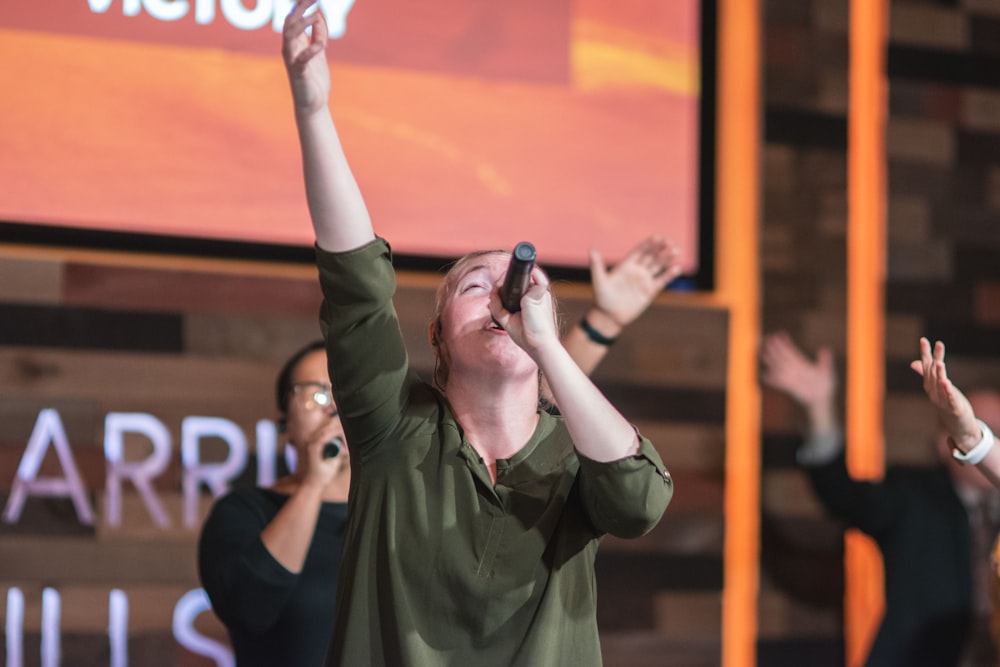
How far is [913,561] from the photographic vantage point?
3.02 metres

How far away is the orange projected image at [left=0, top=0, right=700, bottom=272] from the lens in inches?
105

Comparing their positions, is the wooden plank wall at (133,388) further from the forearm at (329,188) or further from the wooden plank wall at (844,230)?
the forearm at (329,188)

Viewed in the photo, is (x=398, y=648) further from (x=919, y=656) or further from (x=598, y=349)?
(x=919, y=656)

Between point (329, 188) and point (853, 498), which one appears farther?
point (853, 498)

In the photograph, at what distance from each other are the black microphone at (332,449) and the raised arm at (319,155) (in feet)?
2.76

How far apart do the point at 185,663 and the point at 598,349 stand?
3.92 ft

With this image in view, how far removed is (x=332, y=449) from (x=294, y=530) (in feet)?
0.50

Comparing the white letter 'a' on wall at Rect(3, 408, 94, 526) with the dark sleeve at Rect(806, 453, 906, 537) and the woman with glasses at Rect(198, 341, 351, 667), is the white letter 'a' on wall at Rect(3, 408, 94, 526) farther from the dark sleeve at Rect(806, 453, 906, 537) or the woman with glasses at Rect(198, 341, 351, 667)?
the dark sleeve at Rect(806, 453, 906, 537)

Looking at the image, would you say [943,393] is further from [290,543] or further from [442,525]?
[290,543]

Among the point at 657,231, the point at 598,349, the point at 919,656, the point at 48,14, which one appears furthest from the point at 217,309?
the point at 919,656

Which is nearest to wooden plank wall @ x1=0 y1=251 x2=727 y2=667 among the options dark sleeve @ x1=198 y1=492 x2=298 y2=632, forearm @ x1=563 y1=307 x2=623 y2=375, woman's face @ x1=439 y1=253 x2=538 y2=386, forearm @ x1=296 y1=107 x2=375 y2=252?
forearm @ x1=563 y1=307 x2=623 y2=375

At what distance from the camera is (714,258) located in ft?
10.5

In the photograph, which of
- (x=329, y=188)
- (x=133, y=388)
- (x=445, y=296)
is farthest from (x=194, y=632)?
(x=329, y=188)

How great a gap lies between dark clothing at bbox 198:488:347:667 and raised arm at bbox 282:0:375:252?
0.93m
